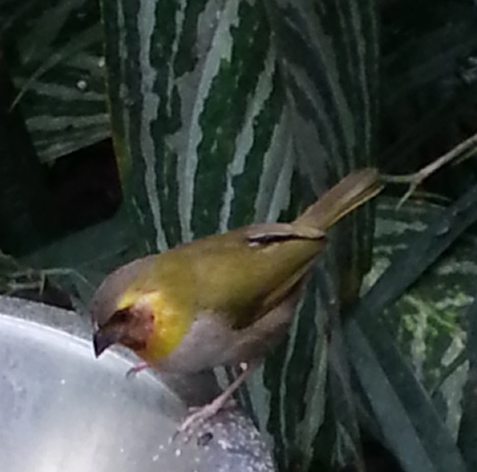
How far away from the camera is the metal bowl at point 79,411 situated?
2.16ft

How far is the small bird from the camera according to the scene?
1082 millimetres

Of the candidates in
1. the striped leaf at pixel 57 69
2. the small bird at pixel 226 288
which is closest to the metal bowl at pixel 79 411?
the small bird at pixel 226 288

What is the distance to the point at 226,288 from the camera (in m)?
1.14

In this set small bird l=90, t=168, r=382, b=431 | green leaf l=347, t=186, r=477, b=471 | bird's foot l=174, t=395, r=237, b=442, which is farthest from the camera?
green leaf l=347, t=186, r=477, b=471

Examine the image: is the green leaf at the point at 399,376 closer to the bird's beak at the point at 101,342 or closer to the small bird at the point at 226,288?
the small bird at the point at 226,288

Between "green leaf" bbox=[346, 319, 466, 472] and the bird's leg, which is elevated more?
the bird's leg

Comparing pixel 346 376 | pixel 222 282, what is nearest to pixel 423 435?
pixel 346 376

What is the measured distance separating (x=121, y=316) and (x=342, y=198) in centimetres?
26

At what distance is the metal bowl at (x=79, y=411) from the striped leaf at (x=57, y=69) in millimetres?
788

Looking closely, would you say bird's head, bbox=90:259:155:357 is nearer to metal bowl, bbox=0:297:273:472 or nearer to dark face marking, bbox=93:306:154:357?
dark face marking, bbox=93:306:154:357

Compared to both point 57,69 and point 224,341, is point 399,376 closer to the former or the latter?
point 224,341

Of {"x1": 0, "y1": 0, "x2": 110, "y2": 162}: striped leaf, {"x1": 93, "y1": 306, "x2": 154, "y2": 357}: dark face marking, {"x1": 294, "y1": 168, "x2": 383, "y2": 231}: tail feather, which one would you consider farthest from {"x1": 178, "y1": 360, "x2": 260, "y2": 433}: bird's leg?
{"x1": 0, "y1": 0, "x2": 110, "y2": 162}: striped leaf

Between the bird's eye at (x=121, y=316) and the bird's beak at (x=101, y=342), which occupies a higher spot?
the bird's beak at (x=101, y=342)

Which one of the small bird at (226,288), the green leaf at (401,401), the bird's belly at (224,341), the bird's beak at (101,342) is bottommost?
the green leaf at (401,401)
